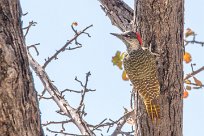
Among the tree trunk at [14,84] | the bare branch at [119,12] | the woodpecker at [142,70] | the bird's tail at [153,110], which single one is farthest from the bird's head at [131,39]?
the tree trunk at [14,84]

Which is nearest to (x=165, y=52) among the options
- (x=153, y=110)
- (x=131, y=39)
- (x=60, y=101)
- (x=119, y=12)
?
(x=153, y=110)

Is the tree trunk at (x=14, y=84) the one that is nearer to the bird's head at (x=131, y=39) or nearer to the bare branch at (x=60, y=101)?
the bird's head at (x=131, y=39)

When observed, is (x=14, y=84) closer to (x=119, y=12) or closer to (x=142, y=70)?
(x=142, y=70)

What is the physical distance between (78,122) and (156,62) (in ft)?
3.56

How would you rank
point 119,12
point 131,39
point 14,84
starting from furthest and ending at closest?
point 119,12
point 131,39
point 14,84

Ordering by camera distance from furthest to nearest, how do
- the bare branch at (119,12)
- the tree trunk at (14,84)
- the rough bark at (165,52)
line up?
the bare branch at (119,12) < the rough bark at (165,52) < the tree trunk at (14,84)

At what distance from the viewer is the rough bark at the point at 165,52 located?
3727 millimetres

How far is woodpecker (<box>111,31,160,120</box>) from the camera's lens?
3.84 meters

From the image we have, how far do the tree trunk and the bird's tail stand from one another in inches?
62.4

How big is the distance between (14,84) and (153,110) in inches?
69.0

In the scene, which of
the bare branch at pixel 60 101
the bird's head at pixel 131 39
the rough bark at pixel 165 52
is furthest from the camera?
the bare branch at pixel 60 101

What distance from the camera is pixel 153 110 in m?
3.77

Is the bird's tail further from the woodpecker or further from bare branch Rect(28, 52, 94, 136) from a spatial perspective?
bare branch Rect(28, 52, 94, 136)

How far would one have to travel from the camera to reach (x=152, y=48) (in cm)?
391
